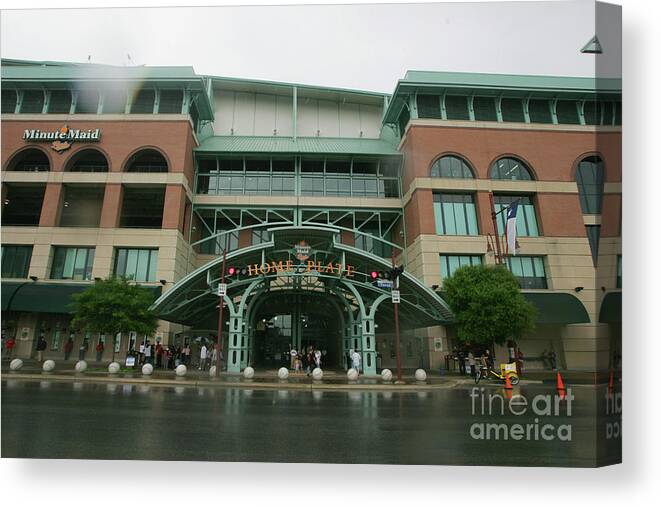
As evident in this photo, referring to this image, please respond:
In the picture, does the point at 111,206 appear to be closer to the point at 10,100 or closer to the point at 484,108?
the point at 10,100

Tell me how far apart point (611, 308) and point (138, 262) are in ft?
87.1

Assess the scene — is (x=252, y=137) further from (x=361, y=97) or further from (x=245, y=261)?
(x=245, y=261)

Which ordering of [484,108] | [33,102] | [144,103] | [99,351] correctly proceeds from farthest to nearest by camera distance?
[484,108] → [144,103] → [99,351] → [33,102]

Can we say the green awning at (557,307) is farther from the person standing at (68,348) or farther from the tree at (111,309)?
the person standing at (68,348)

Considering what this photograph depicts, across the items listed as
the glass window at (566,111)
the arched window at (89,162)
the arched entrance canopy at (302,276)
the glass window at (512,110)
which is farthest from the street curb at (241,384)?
the glass window at (512,110)

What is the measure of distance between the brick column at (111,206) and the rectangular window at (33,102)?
5804mm

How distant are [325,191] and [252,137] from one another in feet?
26.4

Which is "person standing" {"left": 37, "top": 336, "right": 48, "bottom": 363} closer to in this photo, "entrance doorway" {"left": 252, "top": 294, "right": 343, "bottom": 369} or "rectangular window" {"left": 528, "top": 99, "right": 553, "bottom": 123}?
"entrance doorway" {"left": 252, "top": 294, "right": 343, "bottom": 369}

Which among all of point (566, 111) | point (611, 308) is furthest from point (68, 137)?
point (566, 111)

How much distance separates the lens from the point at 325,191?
33.3 meters

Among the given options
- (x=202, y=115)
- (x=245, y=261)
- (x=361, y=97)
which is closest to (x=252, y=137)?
(x=202, y=115)

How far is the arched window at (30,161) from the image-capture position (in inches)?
899

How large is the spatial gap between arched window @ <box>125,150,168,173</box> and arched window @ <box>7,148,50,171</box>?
511 cm

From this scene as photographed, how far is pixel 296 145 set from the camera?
34000 mm
